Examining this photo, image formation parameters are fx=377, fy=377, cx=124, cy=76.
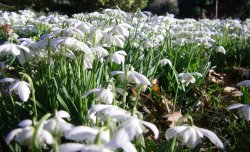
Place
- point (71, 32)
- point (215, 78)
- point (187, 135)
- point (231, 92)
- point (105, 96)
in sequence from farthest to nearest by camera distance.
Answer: point (215, 78)
point (231, 92)
point (71, 32)
point (105, 96)
point (187, 135)

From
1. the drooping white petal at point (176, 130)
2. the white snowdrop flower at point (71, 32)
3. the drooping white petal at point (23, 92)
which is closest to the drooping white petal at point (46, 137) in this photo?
the drooping white petal at point (176, 130)

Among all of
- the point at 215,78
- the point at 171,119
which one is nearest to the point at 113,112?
the point at 171,119

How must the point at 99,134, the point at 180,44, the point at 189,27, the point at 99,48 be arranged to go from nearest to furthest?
the point at 99,134
the point at 99,48
the point at 180,44
the point at 189,27

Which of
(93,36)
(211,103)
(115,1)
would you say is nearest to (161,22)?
(211,103)

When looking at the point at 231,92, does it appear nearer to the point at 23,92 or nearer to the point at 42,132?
the point at 23,92

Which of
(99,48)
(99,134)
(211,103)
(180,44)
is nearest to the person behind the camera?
(99,134)

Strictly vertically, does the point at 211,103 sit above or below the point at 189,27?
below

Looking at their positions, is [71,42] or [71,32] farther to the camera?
[71,32]

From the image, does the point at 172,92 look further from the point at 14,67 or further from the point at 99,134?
the point at 99,134

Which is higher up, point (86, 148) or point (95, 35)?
point (95, 35)
